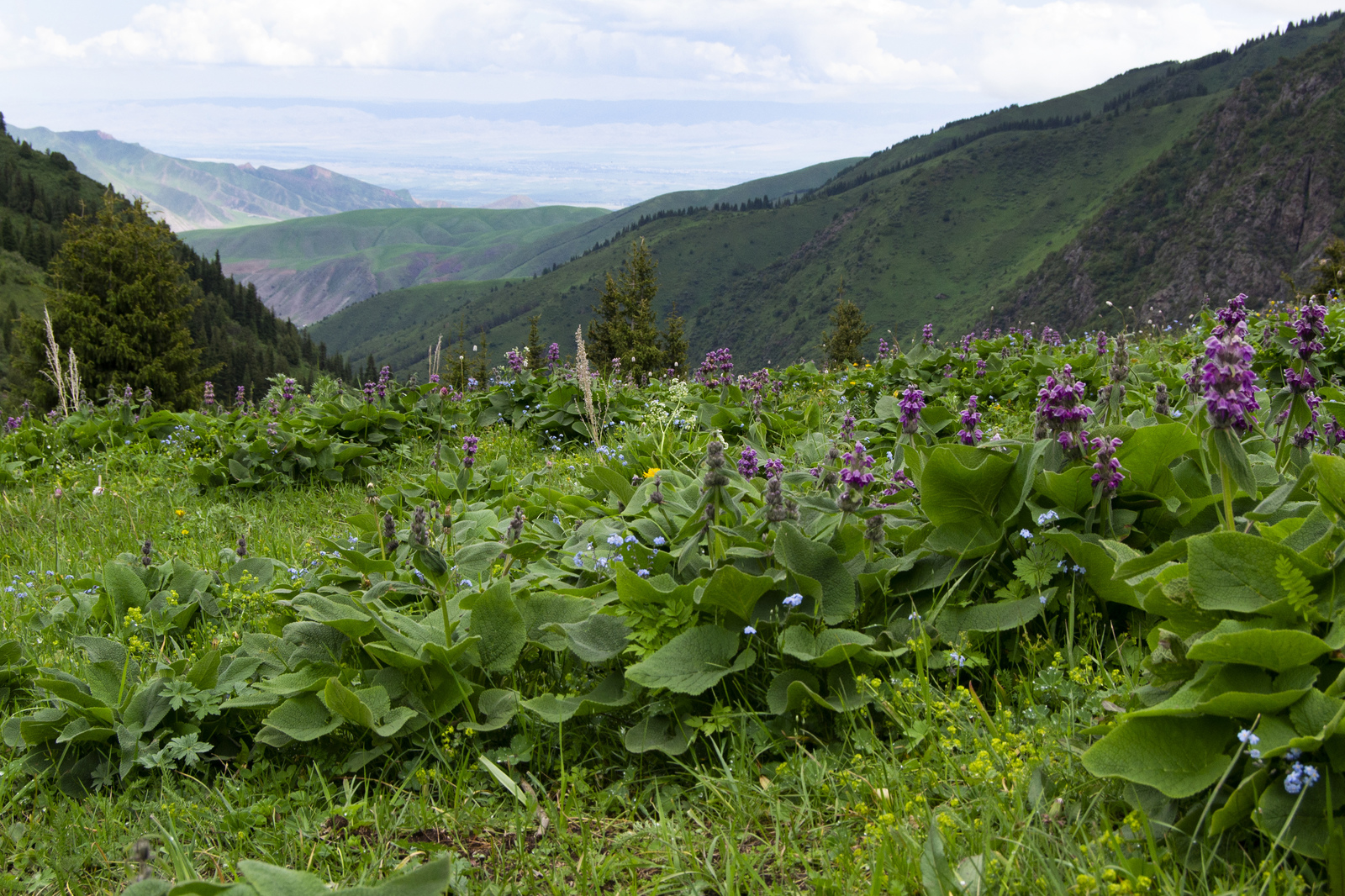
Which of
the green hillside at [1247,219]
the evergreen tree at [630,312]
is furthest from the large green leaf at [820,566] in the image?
the green hillside at [1247,219]

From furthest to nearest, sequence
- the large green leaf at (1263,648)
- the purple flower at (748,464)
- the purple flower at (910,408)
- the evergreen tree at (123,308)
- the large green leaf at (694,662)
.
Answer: the evergreen tree at (123,308)
the purple flower at (748,464)
the purple flower at (910,408)
the large green leaf at (694,662)
the large green leaf at (1263,648)

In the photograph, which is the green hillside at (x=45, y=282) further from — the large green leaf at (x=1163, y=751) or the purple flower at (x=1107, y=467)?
the large green leaf at (x=1163, y=751)

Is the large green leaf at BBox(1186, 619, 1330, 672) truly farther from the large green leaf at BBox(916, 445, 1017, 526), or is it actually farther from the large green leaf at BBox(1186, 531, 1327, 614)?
the large green leaf at BBox(916, 445, 1017, 526)

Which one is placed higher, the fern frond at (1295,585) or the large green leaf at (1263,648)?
the fern frond at (1295,585)

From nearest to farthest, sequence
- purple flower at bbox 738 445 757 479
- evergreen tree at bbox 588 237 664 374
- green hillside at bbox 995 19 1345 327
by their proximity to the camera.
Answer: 1. purple flower at bbox 738 445 757 479
2. evergreen tree at bbox 588 237 664 374
3. green hillside at bbox 995 19 1345 327

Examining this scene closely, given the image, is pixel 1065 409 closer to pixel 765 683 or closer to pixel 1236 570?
pixel 1236 570

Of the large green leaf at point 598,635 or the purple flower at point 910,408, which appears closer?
the large green leaf at point 598,635

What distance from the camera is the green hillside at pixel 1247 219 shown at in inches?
6560

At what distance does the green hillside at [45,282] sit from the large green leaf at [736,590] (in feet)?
423

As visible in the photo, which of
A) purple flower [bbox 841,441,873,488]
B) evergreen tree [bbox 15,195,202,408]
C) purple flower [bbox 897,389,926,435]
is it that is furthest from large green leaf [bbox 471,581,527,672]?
evergreen tree [bbox 15,195,202,408]

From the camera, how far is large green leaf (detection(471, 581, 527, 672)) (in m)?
3.41

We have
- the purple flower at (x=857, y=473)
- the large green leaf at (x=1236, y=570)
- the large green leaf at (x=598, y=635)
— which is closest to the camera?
the large green leaf at (x=1236, y=570)

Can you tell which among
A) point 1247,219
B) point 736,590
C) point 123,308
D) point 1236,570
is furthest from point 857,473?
point 1247,219

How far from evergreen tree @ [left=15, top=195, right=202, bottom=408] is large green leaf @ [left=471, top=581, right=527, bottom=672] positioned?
5202 cm
